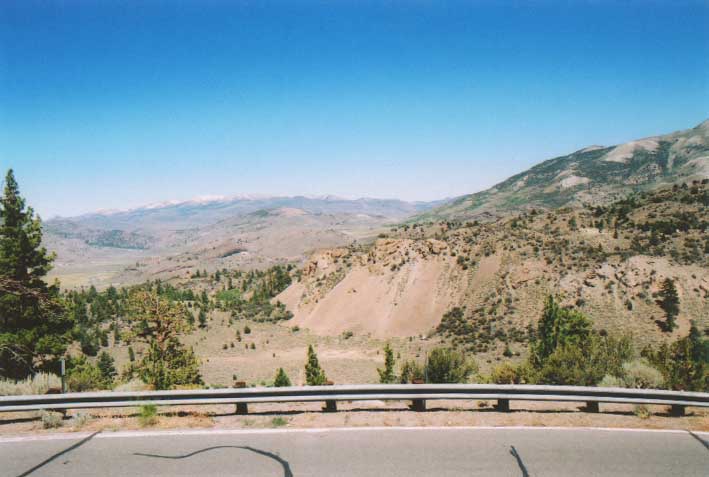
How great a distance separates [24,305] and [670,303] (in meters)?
43.4

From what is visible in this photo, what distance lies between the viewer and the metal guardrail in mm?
8141

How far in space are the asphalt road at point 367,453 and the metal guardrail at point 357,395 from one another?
744 millimetres

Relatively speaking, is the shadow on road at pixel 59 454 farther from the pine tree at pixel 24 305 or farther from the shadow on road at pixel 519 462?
the pine tree at pixel 24 305

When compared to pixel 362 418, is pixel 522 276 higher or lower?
lower

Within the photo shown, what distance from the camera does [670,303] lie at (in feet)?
105

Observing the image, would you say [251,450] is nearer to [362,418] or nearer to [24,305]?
[362,418]

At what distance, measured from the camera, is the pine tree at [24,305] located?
19.7 m

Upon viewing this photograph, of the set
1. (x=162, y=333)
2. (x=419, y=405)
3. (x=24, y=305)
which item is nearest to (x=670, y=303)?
(x=419, y=405)

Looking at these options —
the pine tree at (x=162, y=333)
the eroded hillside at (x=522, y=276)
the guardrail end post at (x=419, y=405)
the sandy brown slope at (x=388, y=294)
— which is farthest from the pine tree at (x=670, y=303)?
the pine tree at (x=162, y=333)

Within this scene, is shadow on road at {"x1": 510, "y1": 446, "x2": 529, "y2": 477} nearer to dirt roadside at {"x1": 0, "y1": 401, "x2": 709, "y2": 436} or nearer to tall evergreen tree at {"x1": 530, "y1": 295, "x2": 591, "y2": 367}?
dirt roadside at {"x1": 0, "y1": 401, "x2": 709, "y2": 436}

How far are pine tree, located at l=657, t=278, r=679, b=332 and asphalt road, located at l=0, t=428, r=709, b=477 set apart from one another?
3008 centimetres

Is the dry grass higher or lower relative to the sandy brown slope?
higher

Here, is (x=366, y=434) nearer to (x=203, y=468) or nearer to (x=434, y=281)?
(x=203, y=468)

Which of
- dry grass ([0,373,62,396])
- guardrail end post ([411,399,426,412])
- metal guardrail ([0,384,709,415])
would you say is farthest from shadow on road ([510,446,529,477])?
dry grass ([0,373,62,396])
